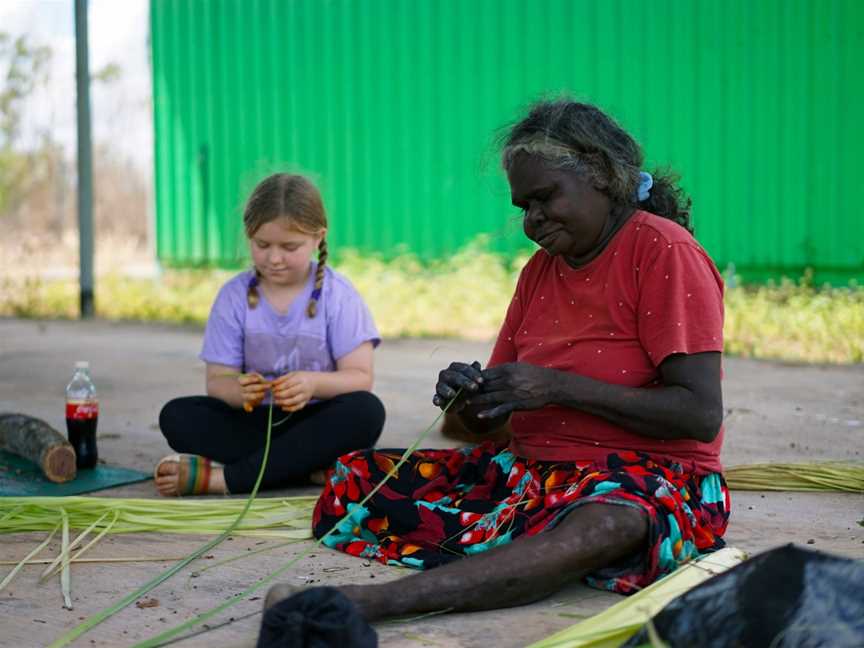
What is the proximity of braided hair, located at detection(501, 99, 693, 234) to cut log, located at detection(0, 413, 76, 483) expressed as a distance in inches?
77.5

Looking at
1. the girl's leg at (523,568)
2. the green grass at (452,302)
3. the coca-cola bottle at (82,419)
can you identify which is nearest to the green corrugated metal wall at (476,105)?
the green grass at (452,302)

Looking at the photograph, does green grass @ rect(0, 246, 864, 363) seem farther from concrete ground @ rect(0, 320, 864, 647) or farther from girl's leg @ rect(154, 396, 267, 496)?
girl's leg @ rect(154, 396, 267, 496)

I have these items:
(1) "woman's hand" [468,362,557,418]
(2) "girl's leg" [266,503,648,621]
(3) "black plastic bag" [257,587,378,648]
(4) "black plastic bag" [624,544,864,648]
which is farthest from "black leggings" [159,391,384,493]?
(4) "black plastic bag" [624,544,864,648]

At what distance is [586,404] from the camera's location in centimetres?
254

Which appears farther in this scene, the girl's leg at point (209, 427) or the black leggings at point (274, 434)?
the girl's leg at point (209, 427)

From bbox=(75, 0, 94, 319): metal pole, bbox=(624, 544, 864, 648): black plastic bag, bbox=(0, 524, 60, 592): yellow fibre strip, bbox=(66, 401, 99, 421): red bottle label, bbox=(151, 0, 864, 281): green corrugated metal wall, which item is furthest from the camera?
bbox=(75, 0, 94, 319): metal pole

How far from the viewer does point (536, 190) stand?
8.48 feet

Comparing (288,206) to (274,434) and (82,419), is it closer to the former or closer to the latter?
(274,434)

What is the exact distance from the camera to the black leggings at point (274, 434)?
358cm

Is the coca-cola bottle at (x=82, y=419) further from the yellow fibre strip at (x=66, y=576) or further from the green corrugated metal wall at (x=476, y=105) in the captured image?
the green corrugated metal wall at (x=476, y=105)

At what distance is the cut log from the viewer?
375 centimetres

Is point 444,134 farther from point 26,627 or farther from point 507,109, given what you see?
point 26,627

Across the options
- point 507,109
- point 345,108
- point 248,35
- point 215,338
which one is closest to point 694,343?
point 215,338

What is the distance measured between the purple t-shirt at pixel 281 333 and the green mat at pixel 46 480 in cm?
51
